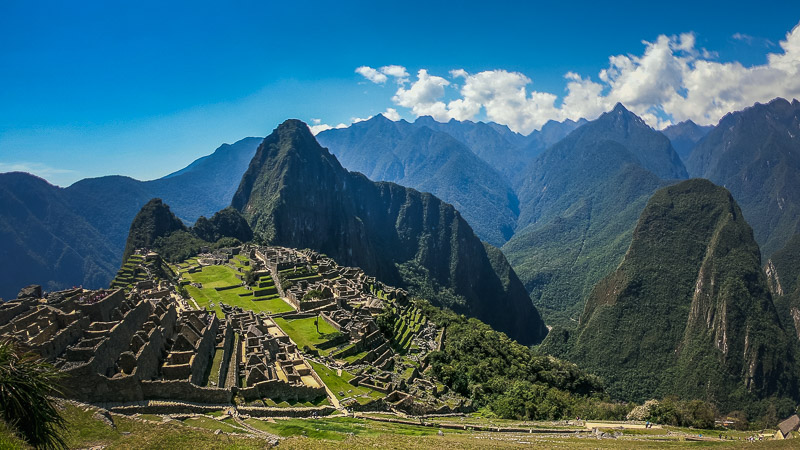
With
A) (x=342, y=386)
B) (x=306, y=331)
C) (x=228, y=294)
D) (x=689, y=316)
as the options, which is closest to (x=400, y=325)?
(x=306, y=331)

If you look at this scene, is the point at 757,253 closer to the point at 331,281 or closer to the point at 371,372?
the point at 331,281

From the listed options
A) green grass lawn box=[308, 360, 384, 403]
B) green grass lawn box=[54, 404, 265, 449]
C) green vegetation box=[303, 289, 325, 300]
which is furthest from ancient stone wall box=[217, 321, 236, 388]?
green vegetation box=[303, 289, 325, 300]

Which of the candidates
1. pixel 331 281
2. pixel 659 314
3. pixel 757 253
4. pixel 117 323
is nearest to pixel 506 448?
pixel 117 323

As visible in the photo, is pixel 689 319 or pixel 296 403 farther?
pixel 689 319

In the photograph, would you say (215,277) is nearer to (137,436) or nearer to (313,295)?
(313,295)

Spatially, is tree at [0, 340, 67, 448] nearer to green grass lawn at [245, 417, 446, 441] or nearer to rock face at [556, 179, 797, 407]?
green grass lawn at [245, 417, 446, 441]

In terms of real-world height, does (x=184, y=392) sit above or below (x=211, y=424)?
above
